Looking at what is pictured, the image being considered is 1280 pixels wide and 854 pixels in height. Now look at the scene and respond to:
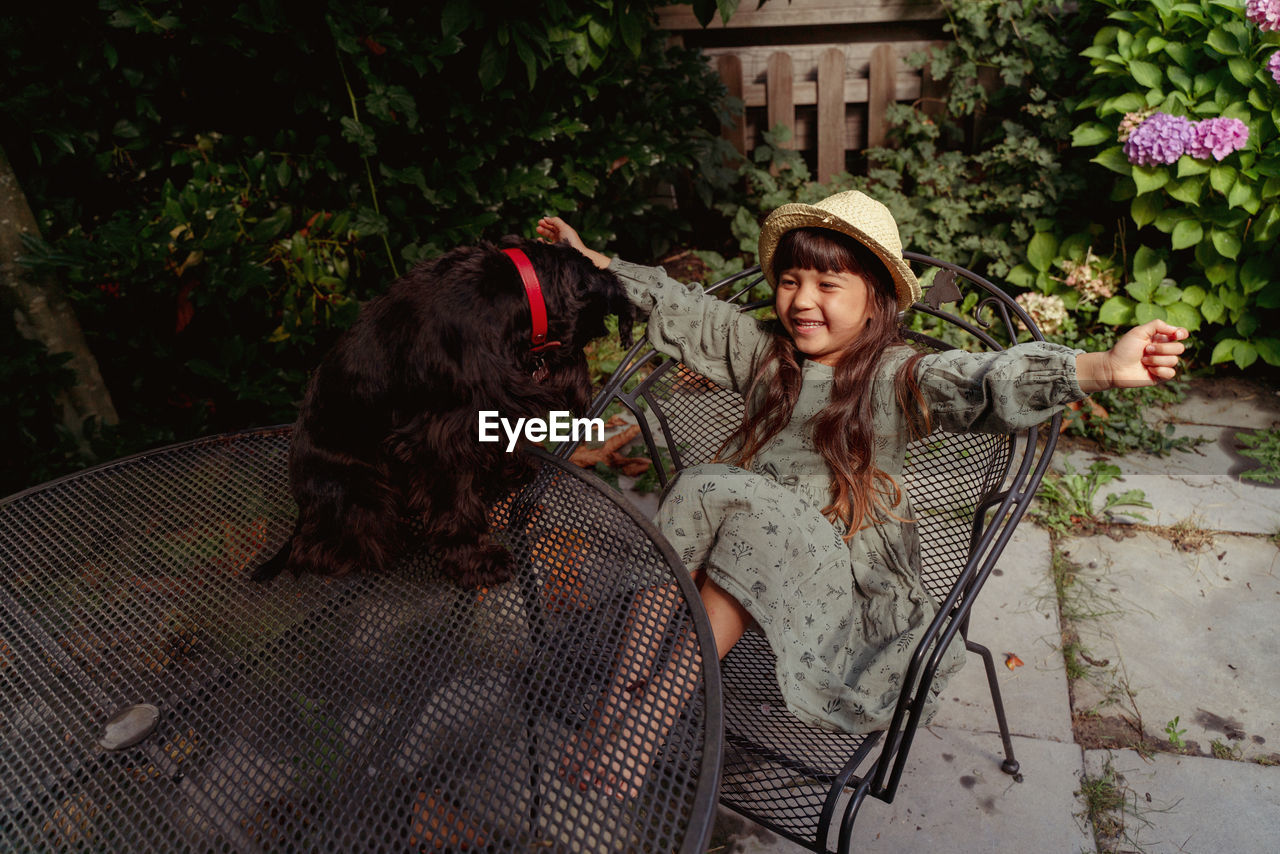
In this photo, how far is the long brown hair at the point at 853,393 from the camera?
5.70 ft

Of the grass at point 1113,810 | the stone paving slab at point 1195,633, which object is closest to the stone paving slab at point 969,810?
the grass at point 1113,810

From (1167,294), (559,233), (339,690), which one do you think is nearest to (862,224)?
(559,233)

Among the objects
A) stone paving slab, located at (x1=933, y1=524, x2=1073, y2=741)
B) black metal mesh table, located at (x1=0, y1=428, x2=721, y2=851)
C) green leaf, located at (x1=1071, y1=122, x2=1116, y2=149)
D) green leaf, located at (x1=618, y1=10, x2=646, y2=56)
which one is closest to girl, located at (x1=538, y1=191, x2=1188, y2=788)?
black metal mesh table, located at (x1=0, y1=428, x2=721, y2=851)

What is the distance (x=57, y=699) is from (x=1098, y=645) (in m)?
2.50

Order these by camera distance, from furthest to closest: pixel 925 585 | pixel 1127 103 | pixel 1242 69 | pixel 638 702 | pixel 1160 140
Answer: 1. pixel 1127 103
2. pixel 1160 140
3. pixel 1242 69
4. pixel 925 585
5. pixel 638 702

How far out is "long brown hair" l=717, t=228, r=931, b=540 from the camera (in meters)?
1.74

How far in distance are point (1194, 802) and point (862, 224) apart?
156cm

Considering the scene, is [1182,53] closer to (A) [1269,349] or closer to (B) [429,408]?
(A) [1269,349]

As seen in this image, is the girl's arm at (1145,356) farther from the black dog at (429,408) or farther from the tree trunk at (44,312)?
the tree trunk at (44,312)

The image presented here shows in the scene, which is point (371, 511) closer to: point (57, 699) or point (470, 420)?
point (470, 420)

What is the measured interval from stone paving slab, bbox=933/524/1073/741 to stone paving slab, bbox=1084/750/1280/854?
154 mm

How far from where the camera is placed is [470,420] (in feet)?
5.16

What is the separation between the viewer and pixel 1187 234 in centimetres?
308

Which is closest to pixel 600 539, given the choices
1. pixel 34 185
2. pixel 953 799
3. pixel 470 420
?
pixel 470 420
